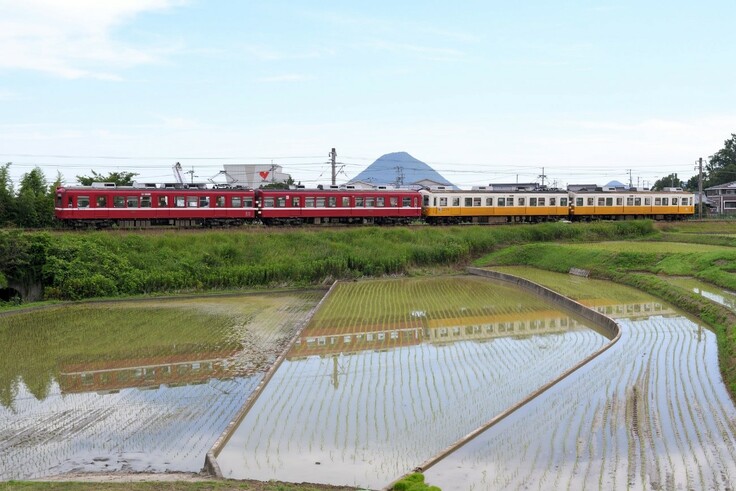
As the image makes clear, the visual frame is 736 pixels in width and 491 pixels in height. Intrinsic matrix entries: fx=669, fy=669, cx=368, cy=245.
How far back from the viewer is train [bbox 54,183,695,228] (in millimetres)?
26688

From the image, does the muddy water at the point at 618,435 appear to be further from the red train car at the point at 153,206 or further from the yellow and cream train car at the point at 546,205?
the yellow and cream train car at the point at 546,205

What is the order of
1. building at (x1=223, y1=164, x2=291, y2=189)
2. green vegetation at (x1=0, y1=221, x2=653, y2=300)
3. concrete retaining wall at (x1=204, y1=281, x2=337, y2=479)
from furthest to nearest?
building at (x1=223, y1=164, x2=291, y2=189) → green vegetation at (x1=0, y1=221, x2=653, y2=300) → concrete retaining wall at (x1=204, y1=281, x2=337, y2=479)

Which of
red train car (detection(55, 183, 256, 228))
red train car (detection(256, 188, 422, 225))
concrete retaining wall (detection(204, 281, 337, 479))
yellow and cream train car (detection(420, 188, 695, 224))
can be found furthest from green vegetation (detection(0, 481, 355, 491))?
yellow and cream train car (detection(420, 188, 695, 224))

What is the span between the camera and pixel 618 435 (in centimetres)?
768

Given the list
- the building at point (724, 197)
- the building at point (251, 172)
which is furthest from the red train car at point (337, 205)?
the building at point (724, 197)

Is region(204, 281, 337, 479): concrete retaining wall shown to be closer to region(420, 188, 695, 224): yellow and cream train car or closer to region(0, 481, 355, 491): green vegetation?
region(0, 481, 355, 491): green vegetation

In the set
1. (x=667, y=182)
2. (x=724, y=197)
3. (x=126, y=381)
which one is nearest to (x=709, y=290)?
(x=126, y=381)

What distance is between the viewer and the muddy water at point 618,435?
21.4 feet

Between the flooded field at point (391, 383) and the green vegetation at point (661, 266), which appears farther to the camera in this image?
the green vegetation at point (661, 266)

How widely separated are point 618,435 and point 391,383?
11.8 feet

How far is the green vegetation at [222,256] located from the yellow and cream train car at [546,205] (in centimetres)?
318

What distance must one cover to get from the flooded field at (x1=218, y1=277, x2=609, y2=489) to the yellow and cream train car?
15435 mm

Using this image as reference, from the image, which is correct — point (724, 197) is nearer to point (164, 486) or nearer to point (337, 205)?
point (337, 205)

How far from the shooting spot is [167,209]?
27.5 meters
